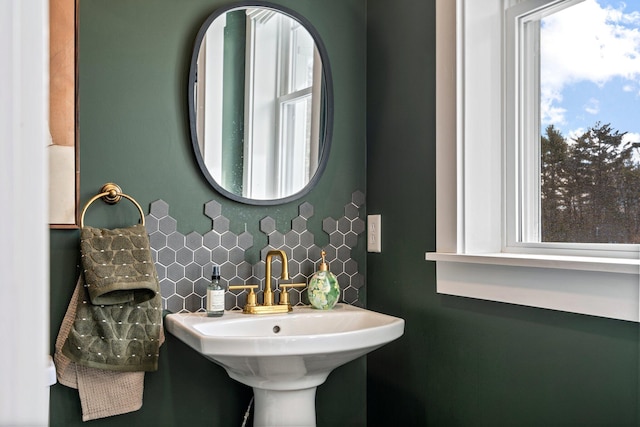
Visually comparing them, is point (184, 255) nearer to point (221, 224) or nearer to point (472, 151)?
point (221, 224)

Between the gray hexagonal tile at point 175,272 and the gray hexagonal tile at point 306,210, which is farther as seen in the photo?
the gray hexagonal tile at point 306,210

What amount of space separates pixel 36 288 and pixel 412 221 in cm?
160

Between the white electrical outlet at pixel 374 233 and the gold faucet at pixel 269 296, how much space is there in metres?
0.33

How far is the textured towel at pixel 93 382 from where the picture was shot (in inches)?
61.3

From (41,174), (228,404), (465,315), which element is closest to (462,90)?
(465,315)

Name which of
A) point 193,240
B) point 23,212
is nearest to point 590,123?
point 193,240

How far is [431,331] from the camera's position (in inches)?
66.9

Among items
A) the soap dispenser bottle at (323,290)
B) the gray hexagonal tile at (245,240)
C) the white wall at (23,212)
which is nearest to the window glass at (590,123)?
the soap dispenser bottle at (323,290)

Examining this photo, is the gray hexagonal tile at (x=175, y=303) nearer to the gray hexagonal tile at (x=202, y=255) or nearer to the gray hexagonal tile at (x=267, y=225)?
the gray hexagonal tile at (x=202, y=255)

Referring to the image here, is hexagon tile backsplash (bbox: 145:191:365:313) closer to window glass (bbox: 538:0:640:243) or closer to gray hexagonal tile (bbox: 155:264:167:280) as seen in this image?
gray hexagonal tile (bbox: 155:264:167:280)


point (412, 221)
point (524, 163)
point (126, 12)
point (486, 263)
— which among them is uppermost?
point (126, 12)

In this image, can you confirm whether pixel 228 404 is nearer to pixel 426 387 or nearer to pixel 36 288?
pixel 426 387

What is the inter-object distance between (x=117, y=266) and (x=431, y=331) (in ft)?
3.00

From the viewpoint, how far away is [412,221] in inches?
70.9
